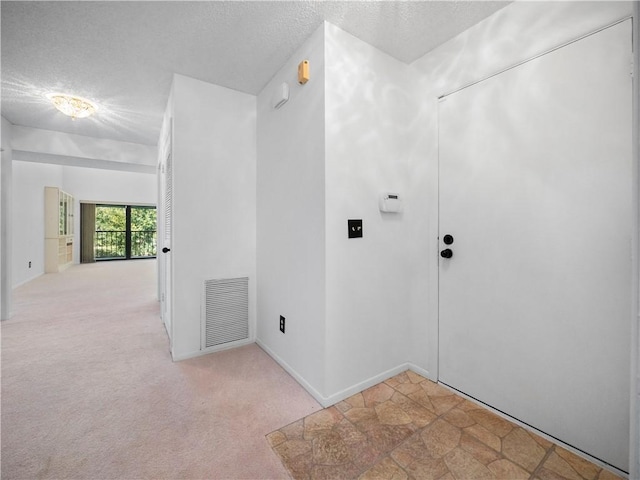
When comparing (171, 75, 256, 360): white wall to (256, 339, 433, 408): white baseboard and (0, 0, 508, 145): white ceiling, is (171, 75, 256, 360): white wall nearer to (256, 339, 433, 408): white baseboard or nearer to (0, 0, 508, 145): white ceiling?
(0, 0, 508, 145): white ceiling

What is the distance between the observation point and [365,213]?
6.37ft

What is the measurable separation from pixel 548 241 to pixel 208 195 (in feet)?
8.31

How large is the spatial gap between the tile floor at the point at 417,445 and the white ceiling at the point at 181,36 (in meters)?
2.47

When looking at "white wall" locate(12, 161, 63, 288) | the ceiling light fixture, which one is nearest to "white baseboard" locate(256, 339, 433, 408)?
the ceiling light fixture

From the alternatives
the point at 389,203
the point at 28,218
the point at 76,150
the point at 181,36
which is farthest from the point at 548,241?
the point at 28,218

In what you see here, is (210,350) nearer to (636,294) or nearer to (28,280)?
(636,294)

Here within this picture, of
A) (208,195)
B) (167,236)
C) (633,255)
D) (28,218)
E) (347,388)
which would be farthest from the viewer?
(28,218)

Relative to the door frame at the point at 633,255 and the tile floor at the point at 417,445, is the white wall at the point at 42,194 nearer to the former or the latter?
the tile floor at the point at 417,445

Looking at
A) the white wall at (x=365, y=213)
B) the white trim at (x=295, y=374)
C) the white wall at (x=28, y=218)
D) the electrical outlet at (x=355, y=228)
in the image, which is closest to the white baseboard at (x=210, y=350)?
the white trim at (x=295, y=374)

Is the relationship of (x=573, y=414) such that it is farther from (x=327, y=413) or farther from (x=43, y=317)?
(x=43, y=317)

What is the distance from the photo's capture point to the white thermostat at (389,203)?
77.5 inches

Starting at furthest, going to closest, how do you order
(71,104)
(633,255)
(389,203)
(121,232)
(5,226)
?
(121,232), (5,226), (71,104), (389,203), (633,255)

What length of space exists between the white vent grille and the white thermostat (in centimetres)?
154

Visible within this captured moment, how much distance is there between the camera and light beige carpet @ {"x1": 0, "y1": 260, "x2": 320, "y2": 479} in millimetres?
1334
